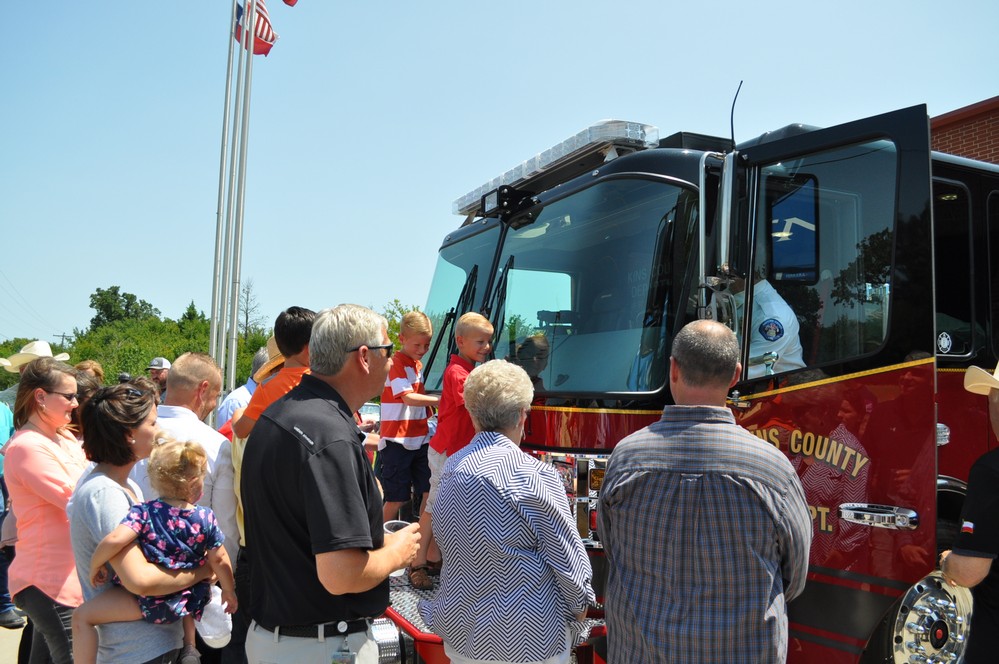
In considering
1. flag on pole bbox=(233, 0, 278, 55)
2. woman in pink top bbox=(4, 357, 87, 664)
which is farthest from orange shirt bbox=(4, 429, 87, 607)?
flag on pole bbox=(233, 0, 278, 55)

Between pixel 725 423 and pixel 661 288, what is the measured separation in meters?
1.41

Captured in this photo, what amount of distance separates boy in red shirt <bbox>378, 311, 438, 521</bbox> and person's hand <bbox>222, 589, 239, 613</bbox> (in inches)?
75.0

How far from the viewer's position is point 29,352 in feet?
15.9

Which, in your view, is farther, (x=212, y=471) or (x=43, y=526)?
(x=212, y=471)

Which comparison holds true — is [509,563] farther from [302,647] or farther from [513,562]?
[302,647]

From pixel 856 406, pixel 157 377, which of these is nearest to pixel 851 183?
pixel 856 406

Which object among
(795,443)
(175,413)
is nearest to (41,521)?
(175,413)

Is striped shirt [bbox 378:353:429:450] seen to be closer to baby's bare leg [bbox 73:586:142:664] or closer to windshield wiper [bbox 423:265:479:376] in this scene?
windshield wiper [bbox 423:265:479:376]

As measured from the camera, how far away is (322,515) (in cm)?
207

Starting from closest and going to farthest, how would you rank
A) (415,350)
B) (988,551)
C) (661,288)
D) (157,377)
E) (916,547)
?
(988,551) → (916,547) → (661,288) → (415,350) → (157,377)

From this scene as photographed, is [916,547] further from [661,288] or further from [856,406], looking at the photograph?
[661,288]

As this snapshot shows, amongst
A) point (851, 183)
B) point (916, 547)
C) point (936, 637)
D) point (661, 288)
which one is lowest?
point (936, 637)

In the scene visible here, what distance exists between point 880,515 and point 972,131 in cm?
891

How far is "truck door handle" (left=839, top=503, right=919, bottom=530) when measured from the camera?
2844 millimetres
